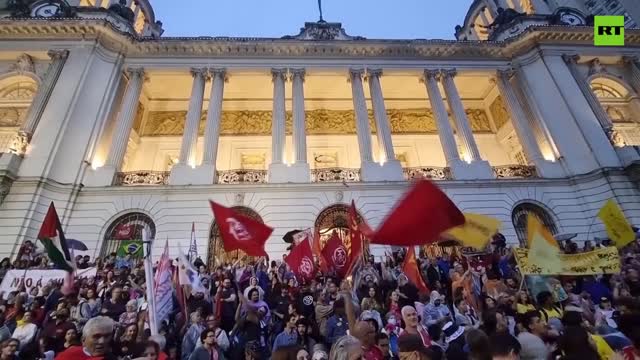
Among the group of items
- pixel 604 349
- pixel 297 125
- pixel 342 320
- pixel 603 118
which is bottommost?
pixel 604 349

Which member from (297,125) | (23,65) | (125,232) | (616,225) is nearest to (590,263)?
(616,225)

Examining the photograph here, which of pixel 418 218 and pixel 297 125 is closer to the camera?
pixel 418 218

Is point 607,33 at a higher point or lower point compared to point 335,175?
higher

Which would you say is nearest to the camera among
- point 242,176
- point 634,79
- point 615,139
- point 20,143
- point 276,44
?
point 20,143

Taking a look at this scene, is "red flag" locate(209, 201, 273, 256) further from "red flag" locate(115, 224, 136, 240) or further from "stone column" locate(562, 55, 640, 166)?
"stone column" locate(562, 55, 640, 166)

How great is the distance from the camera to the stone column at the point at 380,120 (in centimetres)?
1634

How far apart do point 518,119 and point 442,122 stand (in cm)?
395

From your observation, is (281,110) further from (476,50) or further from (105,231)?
(476,50)

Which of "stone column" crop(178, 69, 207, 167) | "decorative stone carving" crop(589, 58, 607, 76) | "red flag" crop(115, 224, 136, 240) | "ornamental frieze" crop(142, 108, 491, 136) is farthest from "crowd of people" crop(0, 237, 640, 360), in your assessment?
"decorative stone carving" crop(589, 58, 607, 76)

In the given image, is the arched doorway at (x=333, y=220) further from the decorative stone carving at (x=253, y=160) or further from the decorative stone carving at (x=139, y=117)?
the decorative stone carving at (x=139, y=117)

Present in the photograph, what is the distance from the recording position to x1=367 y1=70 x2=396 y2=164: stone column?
1634 cm

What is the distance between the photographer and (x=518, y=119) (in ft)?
58.4

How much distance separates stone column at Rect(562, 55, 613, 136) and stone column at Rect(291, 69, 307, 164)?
45.2 feet

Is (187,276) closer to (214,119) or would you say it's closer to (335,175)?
(335,175)
